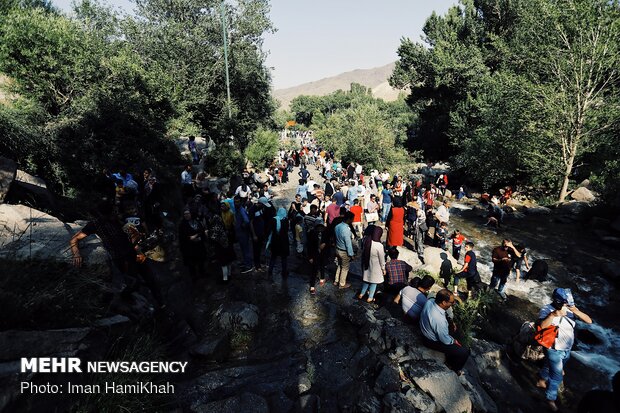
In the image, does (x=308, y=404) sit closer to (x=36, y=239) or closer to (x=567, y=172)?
(x=36, y=239)

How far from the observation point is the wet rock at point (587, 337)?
808 centimetres

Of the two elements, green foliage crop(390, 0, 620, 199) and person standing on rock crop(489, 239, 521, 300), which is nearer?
person standing on rock crop(489, 239, 521, 300)

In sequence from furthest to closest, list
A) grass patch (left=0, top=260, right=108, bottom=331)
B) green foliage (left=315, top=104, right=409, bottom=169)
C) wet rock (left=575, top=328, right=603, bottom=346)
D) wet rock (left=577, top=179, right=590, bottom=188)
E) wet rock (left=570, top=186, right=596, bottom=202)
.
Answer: green foliage (left=315, top=104, right=409, bottom=169)
wet rock (left=577, top=179, right=590, bottom=188)
wet rock (left=570, top=186, right=596, bottom=202)
wet rock (left=575, top=328, right=603, bottom=346)
grass patch (left=0, top=260, right=108, bottom=331)

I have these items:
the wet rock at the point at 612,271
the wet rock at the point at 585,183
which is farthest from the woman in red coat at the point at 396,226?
the wet rock at the point at 585,183

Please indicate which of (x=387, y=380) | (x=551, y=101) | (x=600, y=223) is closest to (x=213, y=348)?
(x=387, y=380)

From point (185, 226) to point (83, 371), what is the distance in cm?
399

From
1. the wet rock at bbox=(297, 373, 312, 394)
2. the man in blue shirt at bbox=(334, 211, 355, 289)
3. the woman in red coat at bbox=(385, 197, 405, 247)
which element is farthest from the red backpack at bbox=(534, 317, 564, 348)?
the woman in red coat at bbox=(385, 197, 405, 247)

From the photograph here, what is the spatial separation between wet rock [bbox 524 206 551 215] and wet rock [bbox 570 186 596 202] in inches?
103

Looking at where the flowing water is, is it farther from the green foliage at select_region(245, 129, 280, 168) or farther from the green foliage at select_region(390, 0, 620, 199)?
the green foliage at select_region(245, 129, 280, 168)

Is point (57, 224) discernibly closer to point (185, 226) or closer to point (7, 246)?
point (7, 246)

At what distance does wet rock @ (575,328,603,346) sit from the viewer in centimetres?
808

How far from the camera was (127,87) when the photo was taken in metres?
14.6

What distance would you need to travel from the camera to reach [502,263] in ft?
29.9

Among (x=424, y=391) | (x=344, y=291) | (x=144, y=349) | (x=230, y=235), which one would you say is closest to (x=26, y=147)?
(x=230, y=235)
